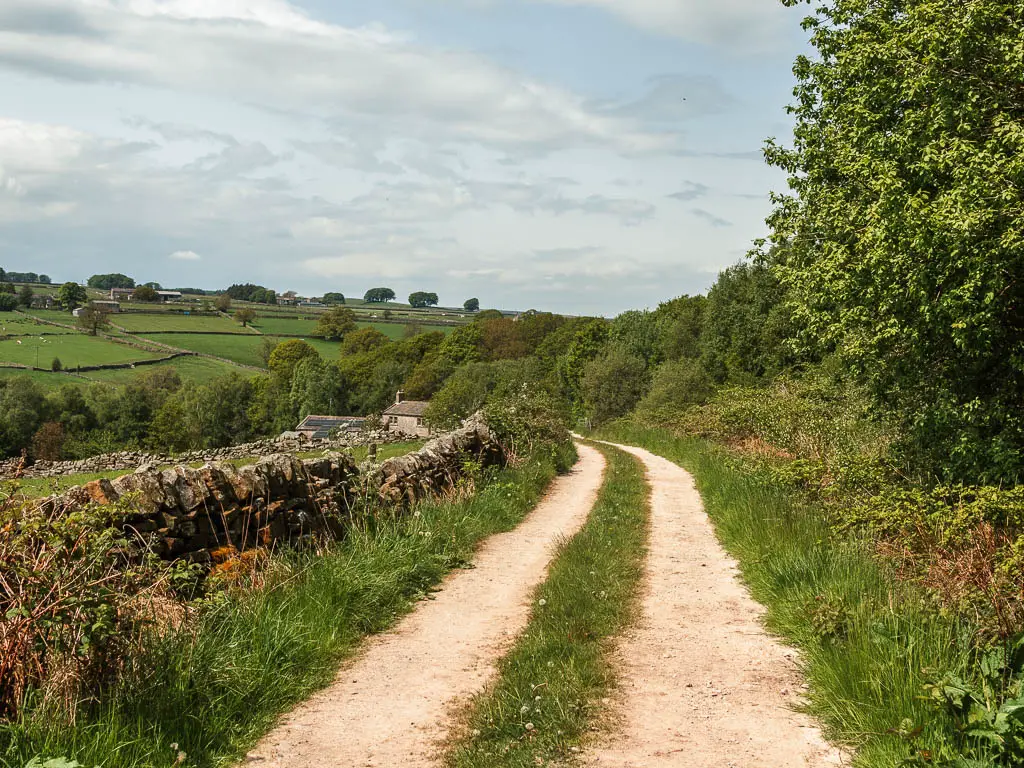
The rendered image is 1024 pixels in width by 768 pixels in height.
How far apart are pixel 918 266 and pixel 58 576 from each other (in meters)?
10.7

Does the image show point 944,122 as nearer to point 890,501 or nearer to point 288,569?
point 890,501

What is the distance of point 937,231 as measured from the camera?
997cm

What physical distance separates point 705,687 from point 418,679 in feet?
7.52

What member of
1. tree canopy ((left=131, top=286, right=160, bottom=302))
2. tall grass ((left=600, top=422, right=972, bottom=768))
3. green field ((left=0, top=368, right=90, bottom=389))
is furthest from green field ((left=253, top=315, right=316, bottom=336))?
tall grass ((left=600, top=422, right=972, bottom=768))

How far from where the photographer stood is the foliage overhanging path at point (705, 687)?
4.95 metres

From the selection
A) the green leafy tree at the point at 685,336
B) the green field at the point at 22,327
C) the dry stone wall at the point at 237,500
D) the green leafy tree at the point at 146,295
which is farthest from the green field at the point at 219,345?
the dry stone wall at the point at 237,500

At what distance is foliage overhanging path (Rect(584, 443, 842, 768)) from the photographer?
495 cm

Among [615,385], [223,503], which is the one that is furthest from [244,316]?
[223,503]

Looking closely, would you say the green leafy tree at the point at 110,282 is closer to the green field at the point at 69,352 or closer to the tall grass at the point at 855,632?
the green field at the point at 69,352

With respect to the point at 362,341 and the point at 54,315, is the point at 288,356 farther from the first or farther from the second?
the point at 54,315

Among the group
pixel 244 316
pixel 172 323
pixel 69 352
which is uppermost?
pixel 244 316

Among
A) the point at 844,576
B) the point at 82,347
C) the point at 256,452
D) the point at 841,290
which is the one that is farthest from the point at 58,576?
the point at 82,347

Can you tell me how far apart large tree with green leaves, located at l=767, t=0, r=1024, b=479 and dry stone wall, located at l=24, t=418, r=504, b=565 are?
805 cm

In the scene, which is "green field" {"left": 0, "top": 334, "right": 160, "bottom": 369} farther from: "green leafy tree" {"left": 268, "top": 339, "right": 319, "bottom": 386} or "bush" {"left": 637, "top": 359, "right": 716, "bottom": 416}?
"bush" {"left": 637, "top": 359, "right": 716, "bottom": 416}
